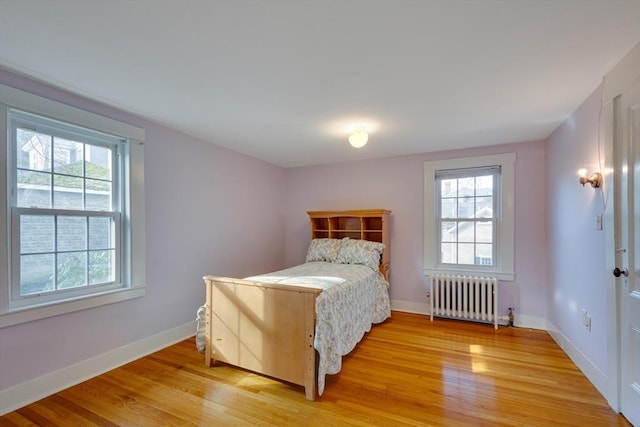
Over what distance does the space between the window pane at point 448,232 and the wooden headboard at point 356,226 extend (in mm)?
740

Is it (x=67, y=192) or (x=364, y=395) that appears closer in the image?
(x=364, y=395)

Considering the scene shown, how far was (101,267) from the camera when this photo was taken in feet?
8.11

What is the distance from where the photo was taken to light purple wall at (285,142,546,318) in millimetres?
3393

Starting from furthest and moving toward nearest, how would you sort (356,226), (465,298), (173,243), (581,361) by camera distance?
(356,226), (465,298), (173,243), (581,361)

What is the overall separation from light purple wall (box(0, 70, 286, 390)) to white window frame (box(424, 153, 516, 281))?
2384mm

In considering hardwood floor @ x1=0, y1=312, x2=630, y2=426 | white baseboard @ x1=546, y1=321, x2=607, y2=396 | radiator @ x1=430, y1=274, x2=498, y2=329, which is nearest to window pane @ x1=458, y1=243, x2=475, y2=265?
radiator @ x1=430, y1=274, x2=498, y2=329

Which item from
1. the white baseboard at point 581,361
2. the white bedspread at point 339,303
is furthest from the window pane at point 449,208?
the white baseboard at point 581,361

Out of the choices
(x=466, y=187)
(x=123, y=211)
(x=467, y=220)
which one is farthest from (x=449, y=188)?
(x=123, y=211)

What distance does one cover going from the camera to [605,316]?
201 centimetres

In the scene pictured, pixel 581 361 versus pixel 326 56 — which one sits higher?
pixel 326 56

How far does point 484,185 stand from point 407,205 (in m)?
1.00

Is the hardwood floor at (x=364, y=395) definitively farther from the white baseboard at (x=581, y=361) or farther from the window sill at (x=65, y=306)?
the window sill at (x=65, y=306)

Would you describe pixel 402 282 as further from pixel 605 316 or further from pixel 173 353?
pixel 173 353

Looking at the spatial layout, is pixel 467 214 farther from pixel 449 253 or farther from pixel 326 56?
pixel 326 56
